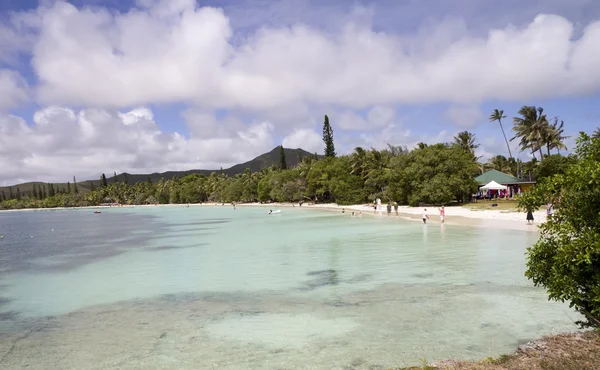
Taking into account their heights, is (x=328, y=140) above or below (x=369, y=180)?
above

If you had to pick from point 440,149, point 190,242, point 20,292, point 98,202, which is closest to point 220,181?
point 98,202

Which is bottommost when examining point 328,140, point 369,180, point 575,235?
point 575,235

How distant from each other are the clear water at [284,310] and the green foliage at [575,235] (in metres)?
Answer: 2.27

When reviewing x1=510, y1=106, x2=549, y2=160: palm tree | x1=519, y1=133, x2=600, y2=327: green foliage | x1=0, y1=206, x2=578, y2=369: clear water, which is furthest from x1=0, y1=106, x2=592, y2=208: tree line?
x1=519, y1=133, x2=600, y2=327: green foliage

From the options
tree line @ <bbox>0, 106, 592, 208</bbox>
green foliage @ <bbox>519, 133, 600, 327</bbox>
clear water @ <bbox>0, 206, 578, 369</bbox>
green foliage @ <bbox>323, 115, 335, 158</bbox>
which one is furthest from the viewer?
green foliage @ <bbox>323, 115, 335, 158</bbox>

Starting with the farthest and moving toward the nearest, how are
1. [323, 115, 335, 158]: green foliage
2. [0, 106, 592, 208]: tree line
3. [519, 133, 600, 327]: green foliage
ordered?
1. [323, 115, 335, 158]: green foliage
2. [0, 106, 592, 208]: tree line
3. [519, 133, 600, 327]: green foliage

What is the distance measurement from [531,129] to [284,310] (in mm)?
53304

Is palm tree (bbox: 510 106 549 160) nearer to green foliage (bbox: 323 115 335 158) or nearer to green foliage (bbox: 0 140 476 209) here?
green foliage (bbox: 0 140 476 209)

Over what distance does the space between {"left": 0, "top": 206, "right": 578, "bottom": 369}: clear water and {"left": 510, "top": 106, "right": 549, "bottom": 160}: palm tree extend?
122 ft

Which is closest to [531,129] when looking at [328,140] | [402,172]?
[402,172]

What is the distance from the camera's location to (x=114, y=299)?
1400 cm

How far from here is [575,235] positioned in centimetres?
589

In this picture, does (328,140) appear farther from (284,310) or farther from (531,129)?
(284,310)

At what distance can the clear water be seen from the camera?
817 centimetres
